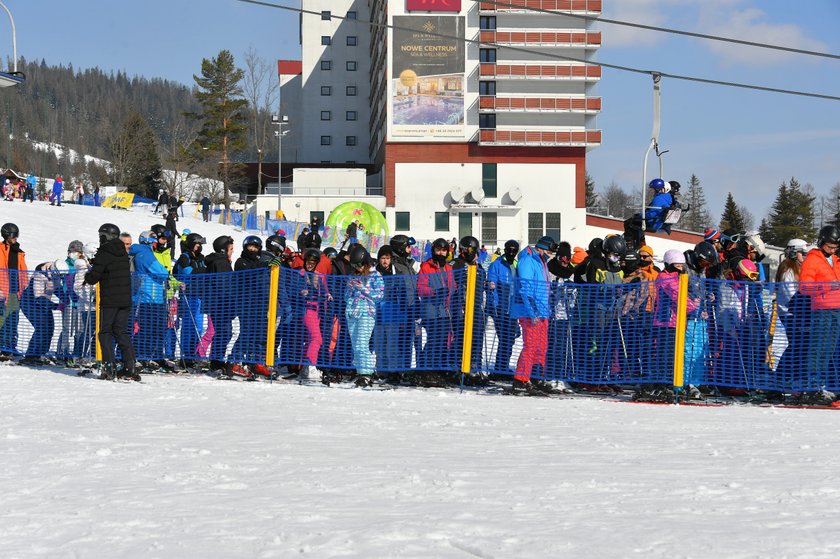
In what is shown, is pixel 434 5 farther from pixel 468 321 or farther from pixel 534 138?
pixel 468 321

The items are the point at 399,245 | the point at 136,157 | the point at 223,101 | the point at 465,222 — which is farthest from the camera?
the point at 136,157

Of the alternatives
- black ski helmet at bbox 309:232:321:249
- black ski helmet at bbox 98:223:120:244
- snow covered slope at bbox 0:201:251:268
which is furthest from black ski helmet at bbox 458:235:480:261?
snow covered slope at bbox 0:201:251:268

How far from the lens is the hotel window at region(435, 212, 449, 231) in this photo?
240ft

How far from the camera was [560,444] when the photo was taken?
720cm

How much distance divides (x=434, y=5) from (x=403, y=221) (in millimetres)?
15329

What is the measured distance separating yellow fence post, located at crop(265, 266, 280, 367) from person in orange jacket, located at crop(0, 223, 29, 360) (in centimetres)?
342

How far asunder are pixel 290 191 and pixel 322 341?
63.9 m

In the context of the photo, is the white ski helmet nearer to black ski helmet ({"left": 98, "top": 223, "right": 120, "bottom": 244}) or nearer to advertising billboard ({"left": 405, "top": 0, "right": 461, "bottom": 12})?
black ski helmet ({"left": 98, "top": 223, "right": 120, "bottom": 244})

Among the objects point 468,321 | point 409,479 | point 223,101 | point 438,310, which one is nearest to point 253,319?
point 438,310

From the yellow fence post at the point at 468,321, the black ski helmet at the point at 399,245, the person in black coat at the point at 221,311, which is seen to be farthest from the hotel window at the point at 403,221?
the yellow fence post at the point at 468,321

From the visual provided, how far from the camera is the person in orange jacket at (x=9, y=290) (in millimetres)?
12664

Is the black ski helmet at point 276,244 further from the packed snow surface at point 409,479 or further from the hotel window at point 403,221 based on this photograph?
the hotel window at point 403,221

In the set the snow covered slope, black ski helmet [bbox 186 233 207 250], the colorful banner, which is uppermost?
the colorful banner

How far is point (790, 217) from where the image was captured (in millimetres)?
98250
